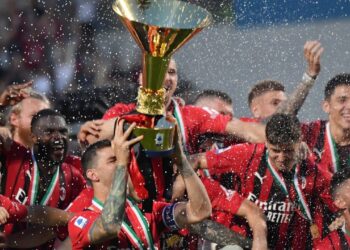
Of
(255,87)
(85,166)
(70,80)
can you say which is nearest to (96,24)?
(70,80)

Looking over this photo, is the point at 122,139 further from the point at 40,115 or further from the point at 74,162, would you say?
the point at 74,162

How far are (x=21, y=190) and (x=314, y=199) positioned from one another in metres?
1.30

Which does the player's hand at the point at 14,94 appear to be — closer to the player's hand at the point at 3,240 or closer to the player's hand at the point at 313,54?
the player's hand at the point at 3,240

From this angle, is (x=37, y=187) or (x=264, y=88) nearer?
(x=37, y=187)

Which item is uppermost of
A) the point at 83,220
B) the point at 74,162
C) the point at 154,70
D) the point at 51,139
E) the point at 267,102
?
the point at 154,70

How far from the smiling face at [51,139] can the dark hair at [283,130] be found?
904mm

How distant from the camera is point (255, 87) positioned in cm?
611

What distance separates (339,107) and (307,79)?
26 cm

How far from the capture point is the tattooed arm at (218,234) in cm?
512

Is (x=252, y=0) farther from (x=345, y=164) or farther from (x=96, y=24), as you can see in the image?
(x=345, y=164)

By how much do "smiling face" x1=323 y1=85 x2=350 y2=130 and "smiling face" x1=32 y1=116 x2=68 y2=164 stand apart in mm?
1269

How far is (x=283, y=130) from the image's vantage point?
502 centimetres

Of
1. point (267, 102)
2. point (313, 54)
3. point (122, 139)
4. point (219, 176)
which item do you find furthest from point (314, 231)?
point (122, 139)

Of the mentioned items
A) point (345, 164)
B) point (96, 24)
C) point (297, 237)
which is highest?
point (96, 24)
